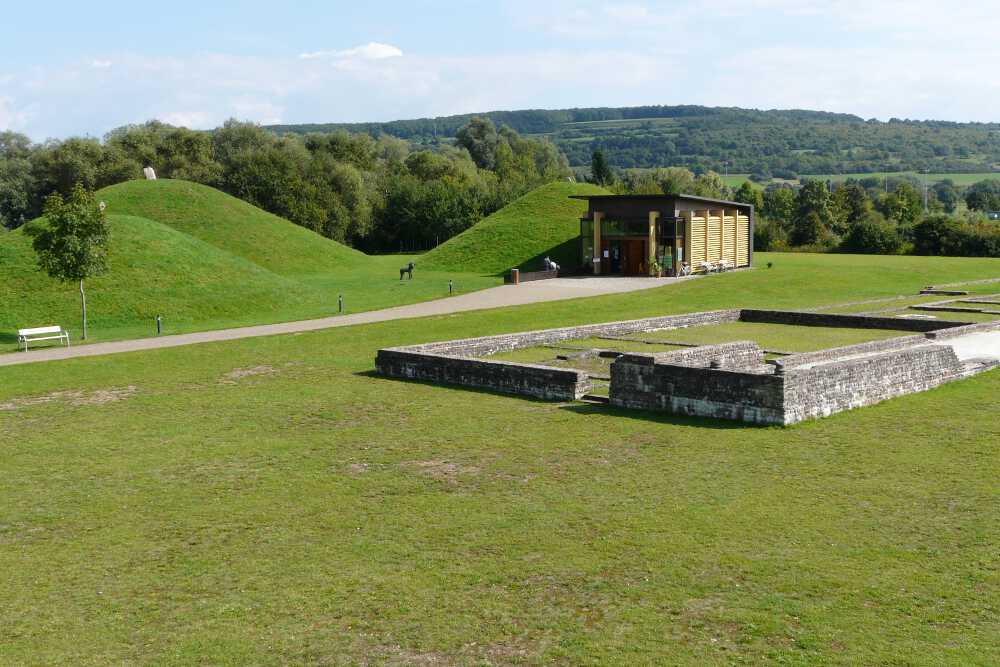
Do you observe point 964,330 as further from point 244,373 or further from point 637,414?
point 244,373

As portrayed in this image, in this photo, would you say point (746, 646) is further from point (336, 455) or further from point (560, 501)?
point (336, 455)

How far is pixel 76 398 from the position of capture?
2269 centimetres

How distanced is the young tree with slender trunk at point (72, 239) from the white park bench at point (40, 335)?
0.96m

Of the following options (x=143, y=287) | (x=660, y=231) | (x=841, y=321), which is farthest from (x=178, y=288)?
(x=841, y=321)

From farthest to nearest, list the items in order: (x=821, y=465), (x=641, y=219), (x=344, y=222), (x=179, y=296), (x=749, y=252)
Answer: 1. (x=344, y=222)
2. (x=749, y=252)
3. (x=641, y=219)
4. (x=179, y=296)
5. (x=821, y=465)

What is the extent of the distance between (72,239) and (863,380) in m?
27.4

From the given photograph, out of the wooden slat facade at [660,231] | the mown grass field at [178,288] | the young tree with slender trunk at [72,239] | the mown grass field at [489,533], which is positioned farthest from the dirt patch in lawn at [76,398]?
the wooden slat facade at [660,231]

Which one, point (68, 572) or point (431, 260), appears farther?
point (431, 260)

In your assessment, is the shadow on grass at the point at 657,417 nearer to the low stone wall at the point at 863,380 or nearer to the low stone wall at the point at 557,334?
the low stone wall at the point at 863,380

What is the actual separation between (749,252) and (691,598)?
5526cm

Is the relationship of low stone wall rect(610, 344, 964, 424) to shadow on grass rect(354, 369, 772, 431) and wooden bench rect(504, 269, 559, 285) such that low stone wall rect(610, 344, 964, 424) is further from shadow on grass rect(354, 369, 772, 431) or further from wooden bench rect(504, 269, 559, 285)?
wooden bench rect(504, 269, 559, 285)

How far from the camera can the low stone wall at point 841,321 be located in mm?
32094

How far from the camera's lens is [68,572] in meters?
11.5

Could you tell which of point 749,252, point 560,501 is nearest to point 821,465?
point 560,501
